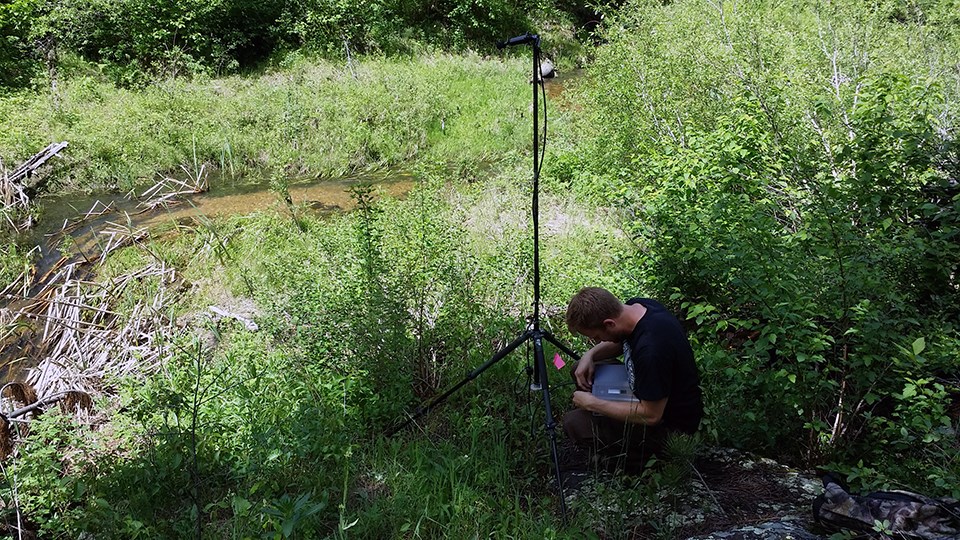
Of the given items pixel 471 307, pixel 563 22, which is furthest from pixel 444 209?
pixel 563 22

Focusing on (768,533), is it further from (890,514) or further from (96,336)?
(96,336)

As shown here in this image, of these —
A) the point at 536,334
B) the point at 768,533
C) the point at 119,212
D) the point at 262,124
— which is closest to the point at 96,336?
the point at 119,212

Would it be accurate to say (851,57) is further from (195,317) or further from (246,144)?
(246,144)

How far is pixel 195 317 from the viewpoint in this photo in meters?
6.15

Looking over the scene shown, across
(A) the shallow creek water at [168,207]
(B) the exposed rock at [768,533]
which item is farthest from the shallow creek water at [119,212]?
(B) the exposed rock at [768,533]

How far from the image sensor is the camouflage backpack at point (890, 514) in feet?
6.73

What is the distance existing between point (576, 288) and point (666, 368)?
7.33 ft

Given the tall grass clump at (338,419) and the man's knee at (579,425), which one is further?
the man's knee at (579,425)

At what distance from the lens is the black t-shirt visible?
112 inches

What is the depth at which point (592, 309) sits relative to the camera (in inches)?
117

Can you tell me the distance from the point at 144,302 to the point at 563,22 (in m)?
20.7

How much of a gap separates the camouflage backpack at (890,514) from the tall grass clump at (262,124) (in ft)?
31.1

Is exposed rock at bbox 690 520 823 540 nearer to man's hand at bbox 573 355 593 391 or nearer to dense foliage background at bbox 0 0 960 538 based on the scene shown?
dense foliage background at bbox 0 0 960 538

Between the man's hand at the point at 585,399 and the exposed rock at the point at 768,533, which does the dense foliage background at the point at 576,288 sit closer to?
the exposed rock at the point at 768,533
